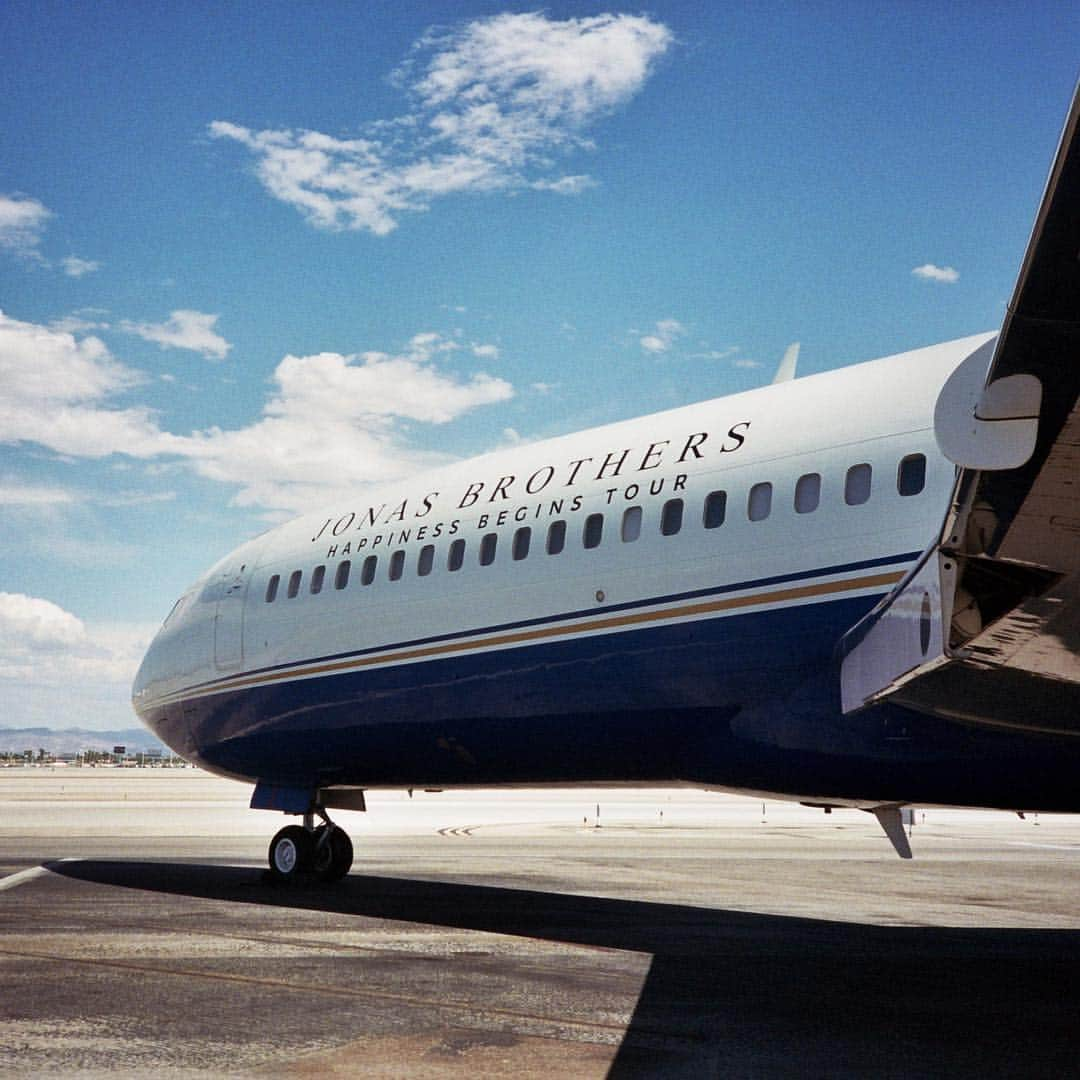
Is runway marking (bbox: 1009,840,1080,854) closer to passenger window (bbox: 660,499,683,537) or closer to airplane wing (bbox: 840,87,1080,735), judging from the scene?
passenger window (bbox: 660,499,683,537)

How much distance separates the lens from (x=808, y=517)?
10680mm

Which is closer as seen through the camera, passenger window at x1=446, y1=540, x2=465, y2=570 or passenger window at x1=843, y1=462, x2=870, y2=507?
passenger window at x1=843, y1=462, x2=870, y2=507

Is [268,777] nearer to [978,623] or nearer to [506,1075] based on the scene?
[506,1075]

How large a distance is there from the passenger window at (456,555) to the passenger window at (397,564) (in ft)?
2.79

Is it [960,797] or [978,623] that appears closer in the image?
[978,623]

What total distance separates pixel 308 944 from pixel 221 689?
6797mm

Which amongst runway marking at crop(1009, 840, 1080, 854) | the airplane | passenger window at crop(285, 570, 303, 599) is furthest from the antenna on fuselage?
runway marking at crop(1009, 840, 1080, 854)

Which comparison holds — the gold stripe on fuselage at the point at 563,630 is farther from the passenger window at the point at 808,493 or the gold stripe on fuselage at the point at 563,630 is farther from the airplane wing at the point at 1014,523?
the airplane wing at the point at 1014,523

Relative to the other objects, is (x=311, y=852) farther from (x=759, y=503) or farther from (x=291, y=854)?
(x=759, y=503)

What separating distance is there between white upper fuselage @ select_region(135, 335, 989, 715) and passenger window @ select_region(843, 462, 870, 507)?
2 centimetres

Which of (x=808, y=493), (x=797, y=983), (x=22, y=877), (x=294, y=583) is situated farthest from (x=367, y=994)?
(x=22, y=877)

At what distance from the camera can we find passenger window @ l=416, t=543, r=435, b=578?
48.0 feet

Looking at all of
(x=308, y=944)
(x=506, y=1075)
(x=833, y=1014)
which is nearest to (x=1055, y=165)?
(x=506, y=1075)

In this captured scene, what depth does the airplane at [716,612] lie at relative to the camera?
4.81 metres
